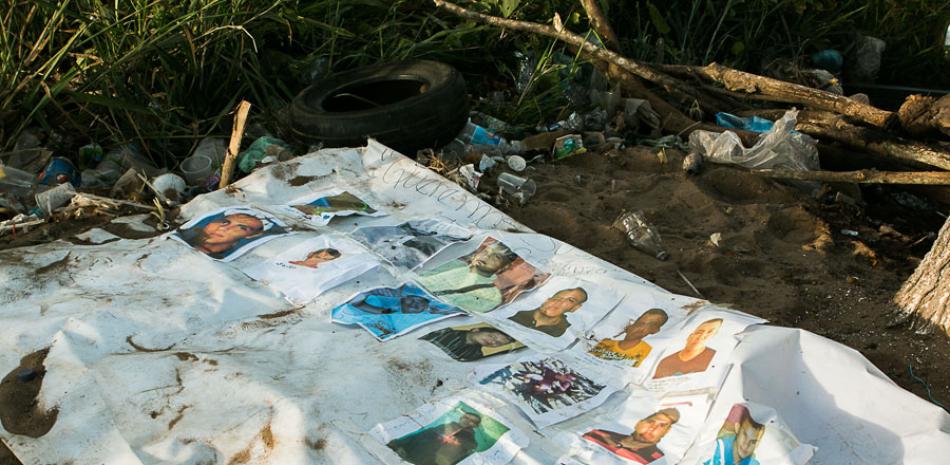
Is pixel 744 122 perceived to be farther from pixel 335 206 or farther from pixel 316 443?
pixel 316 443

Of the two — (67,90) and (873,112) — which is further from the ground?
(873,112)

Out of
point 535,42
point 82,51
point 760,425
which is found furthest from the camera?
point 535,42

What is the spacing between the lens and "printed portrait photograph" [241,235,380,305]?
2.74 m

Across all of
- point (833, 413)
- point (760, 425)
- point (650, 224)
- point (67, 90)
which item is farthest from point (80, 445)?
point (67, 90)

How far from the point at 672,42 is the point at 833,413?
3370mm

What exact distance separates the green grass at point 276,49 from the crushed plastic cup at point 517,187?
30.0 inches

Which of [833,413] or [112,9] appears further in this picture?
[112,9]

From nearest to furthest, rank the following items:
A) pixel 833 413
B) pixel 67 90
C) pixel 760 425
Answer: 1. pixel 760 425
2. pixel 833 413
3. pixel 67 90

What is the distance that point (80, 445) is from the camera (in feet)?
6.80

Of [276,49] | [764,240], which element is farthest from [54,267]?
[764,240]

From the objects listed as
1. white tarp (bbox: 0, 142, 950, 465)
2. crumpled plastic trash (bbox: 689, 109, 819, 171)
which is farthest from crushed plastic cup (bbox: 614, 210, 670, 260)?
crumpled plastic trash (bbox: 689, 109, 819, 171)

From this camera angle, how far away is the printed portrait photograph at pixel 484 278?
8.93 feet

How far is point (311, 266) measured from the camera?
2.86 meters

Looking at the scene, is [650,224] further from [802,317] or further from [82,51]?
[82,51]
